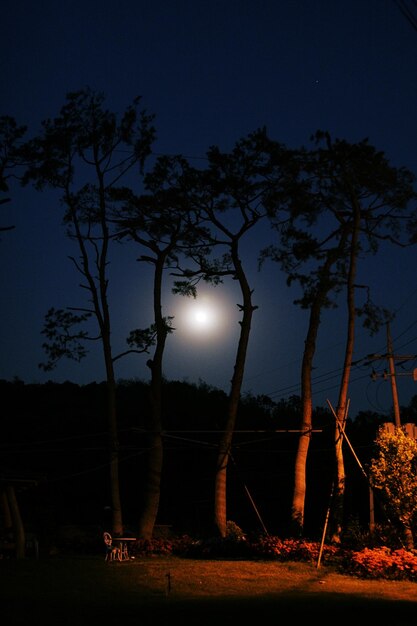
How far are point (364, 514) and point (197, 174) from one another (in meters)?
17.2

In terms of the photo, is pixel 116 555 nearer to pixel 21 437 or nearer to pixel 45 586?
pixel 45 586

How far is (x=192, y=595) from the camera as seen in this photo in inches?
496

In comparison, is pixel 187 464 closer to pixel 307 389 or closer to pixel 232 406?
pixel 232 406

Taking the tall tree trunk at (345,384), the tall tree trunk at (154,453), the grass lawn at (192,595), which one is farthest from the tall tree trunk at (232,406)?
the grass lawn at (192,595)

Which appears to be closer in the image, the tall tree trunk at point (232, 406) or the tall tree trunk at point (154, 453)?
the tall tree trunk at point (232, 406)

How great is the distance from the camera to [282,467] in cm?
3703

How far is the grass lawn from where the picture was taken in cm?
1014

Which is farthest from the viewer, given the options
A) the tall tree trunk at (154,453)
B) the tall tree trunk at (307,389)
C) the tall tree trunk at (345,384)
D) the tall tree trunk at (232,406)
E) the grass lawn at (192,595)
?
the tall tree trunk at (154,453)

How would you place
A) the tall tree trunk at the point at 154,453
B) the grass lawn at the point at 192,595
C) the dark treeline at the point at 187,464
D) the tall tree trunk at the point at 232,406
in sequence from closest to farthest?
the grass lawn at the point at 192,595 → the tall tree trunk at the point at 232,406 → the tall tree trunk at the point at 154,453 → the dark treeline at the point at 187,464

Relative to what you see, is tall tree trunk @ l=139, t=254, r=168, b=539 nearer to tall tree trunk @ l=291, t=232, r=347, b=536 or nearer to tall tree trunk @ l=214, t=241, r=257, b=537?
tall tree trunk @ l=214, t=241, r=257, b=537

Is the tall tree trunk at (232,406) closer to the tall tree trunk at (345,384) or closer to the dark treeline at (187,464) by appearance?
the tall tree trunk at (345,384)

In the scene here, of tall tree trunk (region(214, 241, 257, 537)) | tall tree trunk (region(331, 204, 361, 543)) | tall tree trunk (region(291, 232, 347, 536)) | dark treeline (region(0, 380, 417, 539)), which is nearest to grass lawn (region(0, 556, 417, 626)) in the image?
tall tree trunk (region(331, 204, 361, 543))

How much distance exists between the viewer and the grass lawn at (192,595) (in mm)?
10141

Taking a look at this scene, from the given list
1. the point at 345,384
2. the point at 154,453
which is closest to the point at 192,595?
the point at 345,384
